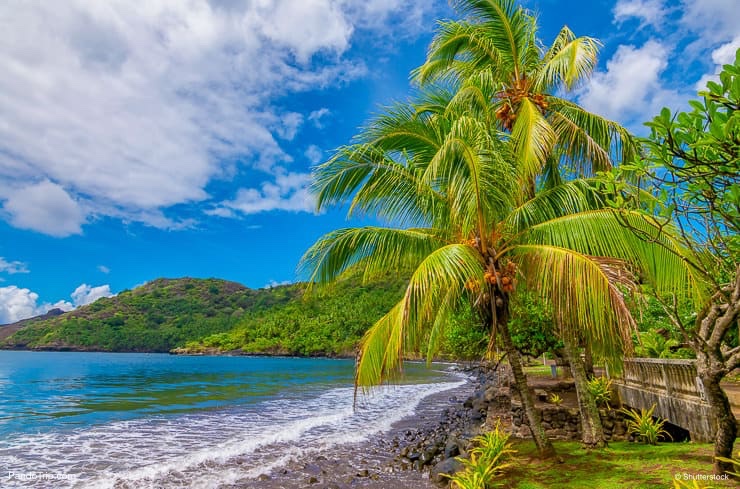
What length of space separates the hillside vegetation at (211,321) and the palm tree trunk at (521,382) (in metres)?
58.5

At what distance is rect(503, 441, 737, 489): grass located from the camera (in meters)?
5.50

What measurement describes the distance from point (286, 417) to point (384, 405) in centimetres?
520

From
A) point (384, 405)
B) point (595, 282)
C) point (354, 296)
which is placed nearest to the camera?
point (595, 282)

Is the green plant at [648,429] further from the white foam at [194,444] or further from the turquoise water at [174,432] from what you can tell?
the white foam at [194,444]

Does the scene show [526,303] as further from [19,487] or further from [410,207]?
[19,487]

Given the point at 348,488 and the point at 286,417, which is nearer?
the point at 348,488

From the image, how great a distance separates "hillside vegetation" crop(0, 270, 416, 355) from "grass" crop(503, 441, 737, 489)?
58284mm

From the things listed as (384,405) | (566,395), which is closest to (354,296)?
(384,405)

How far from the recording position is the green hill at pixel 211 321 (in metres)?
91.1

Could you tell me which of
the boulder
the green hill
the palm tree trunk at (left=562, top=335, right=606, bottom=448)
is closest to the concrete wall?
the palm tree trunk at (left=562, top=335, right=606, bottom=448)

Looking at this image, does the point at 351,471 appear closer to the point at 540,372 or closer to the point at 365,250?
the point at 365,250

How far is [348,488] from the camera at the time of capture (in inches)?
347

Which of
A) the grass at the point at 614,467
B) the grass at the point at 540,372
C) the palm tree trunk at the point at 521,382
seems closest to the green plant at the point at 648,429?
the grass at the point at 614,467

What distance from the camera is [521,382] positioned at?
6578 mm
